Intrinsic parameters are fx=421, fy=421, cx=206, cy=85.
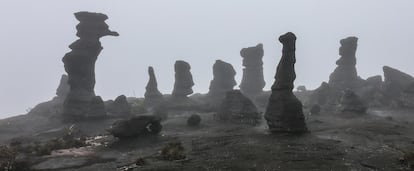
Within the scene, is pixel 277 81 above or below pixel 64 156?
above

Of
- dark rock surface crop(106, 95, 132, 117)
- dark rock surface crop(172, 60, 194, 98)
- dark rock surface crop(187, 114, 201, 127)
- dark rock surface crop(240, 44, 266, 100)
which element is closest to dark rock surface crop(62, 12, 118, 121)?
dark rock surface crop(106, 95, 132, 117)

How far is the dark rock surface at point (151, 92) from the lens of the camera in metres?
98.0

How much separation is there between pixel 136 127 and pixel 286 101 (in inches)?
730

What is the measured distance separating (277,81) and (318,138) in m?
9.81

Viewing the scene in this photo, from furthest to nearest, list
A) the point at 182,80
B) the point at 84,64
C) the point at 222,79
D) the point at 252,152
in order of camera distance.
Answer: the point at 222,79, the point at 182,80, the point at 84,64, the point at 252,152

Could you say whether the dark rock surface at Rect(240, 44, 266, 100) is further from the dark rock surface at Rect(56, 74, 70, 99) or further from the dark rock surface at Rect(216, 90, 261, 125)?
the dark rock surface at Rect(56, 74, 70, 99)

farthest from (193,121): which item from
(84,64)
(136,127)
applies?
(84,64)

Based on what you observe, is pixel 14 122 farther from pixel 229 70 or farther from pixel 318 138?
pixel 318 138

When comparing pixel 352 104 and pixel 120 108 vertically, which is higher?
pixel 120 108

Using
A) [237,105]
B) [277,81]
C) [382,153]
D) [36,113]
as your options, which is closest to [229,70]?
[237,105]

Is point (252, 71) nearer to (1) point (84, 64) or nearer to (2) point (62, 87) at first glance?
(1) point (84, 64)

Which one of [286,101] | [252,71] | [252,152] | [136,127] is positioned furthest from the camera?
[252,71]

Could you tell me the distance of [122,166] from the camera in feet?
114

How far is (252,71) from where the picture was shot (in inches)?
4323
